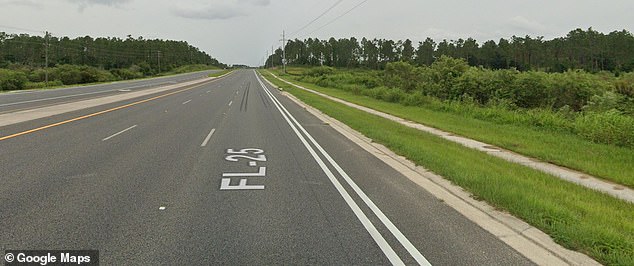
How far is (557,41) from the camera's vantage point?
102 m

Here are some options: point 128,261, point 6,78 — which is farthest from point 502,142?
point 6,78

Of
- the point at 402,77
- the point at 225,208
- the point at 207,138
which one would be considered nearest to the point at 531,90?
the point at 207,138

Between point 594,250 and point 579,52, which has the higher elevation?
point 579,52

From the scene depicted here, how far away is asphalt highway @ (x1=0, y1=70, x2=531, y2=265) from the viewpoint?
Answer: 13.1 feet

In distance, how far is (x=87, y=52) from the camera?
11869 cm

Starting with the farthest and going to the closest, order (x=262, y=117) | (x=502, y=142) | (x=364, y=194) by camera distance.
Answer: (x=262, y=117) < (x=502, y=142) < (x=364, y=194)

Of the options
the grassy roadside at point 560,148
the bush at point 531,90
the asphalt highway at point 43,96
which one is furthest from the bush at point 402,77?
the asphalt highway at point 43,96

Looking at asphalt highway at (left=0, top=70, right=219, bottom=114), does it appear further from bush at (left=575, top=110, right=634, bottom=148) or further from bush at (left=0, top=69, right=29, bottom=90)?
bush at (left=575, top=110, right=634, bottom=148)

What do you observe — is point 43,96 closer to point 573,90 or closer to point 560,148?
point 560,148

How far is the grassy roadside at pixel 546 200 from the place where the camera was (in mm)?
4145

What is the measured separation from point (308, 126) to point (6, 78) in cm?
5184

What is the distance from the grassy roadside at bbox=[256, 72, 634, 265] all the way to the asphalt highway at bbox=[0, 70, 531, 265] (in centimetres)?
78

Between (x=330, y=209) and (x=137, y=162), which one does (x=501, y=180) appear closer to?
(x=330, y=209)

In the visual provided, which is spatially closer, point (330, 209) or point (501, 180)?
point (330, 209)
